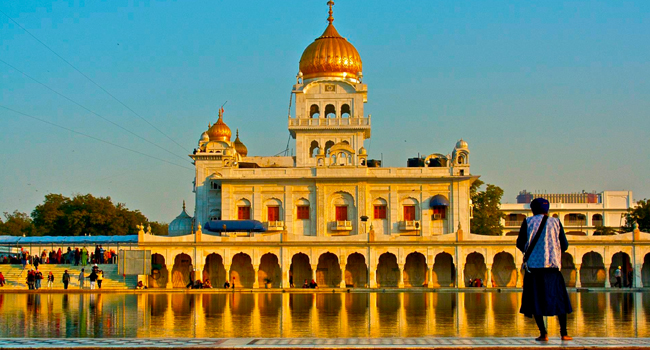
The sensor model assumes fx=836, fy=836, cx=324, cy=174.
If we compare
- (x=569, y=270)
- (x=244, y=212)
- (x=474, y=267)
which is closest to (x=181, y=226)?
(x=244, y=212)

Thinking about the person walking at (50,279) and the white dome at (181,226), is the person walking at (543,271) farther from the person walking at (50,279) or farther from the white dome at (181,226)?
the white dome at (181,226)

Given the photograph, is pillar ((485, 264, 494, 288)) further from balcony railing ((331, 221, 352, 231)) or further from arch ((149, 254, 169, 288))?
arch ((149, 254, 169, 288))

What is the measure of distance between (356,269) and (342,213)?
A: 6.64m

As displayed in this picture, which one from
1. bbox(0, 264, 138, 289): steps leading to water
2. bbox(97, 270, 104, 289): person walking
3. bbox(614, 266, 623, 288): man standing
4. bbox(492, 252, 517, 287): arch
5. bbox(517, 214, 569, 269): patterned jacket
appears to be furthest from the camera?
bbox(492, 252, 517, 287): arch

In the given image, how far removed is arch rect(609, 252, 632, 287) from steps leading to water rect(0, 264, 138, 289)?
29.6 m

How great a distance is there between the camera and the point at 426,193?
58500 millimetres

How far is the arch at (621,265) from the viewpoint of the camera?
170 ft

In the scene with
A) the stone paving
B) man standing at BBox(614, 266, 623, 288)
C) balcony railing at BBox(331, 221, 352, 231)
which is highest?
balcony railing at BBox(331, 221, 352, 231)

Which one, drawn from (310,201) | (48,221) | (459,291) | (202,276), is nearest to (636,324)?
(459,291)

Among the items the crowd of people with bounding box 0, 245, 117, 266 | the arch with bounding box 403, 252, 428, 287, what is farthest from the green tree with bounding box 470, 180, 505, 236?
the crowd of people with bounding box 0, 245, 117, 266

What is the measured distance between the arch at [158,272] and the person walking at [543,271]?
3808 centimetres

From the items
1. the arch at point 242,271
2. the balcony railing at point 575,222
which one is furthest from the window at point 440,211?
the balcony railing at point 575,222

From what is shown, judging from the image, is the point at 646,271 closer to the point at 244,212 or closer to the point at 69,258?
the point at 244,212

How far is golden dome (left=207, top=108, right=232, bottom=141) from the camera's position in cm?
6656
